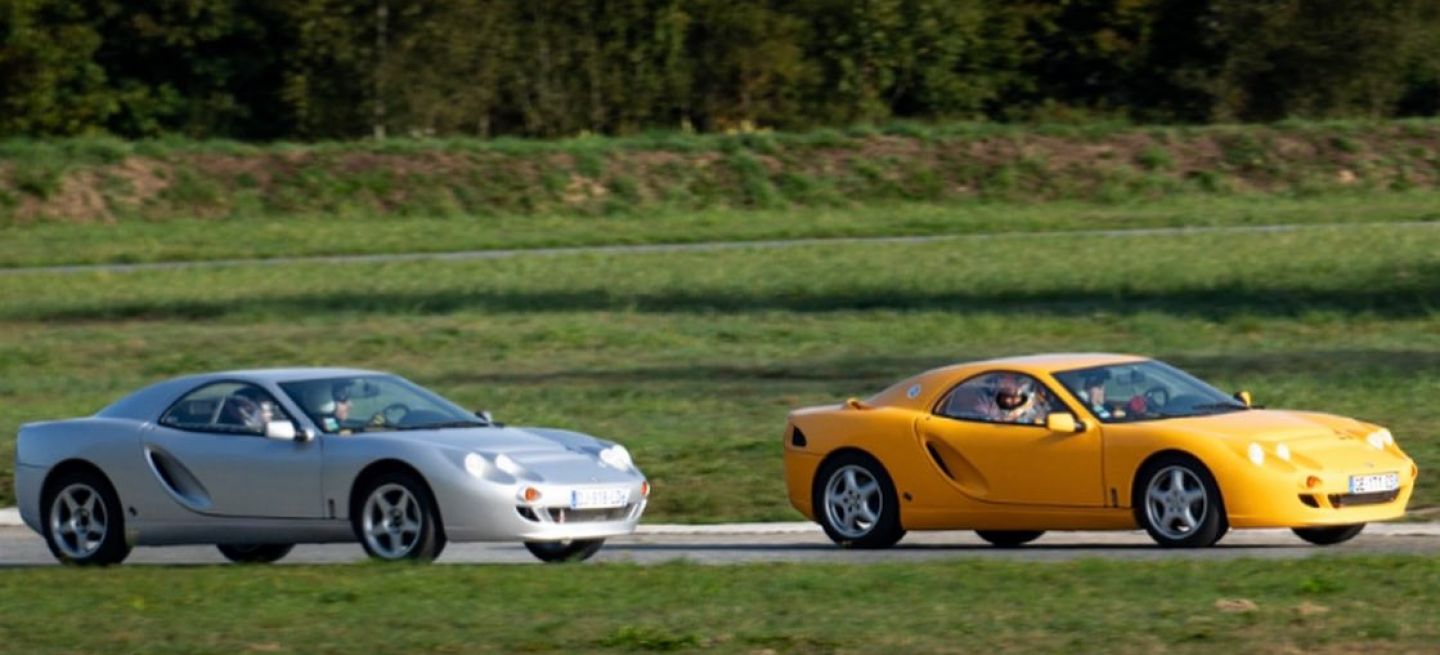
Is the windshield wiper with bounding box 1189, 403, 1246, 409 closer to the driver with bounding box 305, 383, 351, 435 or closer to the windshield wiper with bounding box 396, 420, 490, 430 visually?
the windshield wiper with bounding box 396, 420, 490, 430

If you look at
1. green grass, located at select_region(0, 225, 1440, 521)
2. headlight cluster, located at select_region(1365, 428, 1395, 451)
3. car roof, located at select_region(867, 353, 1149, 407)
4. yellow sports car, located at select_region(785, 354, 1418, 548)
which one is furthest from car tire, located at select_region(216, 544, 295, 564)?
headlight cluster, located at select_region(1365, 428, 1395, 451)

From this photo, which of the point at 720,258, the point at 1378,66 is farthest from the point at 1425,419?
the point at 1378,66

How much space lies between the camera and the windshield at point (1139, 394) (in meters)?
14.7

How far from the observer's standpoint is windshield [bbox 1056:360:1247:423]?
1473 centimetres

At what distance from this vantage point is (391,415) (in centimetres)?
1478

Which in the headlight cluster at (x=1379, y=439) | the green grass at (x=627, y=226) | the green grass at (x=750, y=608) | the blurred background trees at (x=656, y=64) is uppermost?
the blurred background trees at (x=656, y=64)

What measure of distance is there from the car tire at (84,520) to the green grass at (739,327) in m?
4.42

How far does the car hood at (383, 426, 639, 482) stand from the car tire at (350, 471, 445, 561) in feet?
0.93

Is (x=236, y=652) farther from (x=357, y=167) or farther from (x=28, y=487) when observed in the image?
(x=357, y=167)

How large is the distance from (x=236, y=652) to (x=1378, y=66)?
167 ft

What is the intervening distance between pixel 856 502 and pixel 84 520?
15.0 ft

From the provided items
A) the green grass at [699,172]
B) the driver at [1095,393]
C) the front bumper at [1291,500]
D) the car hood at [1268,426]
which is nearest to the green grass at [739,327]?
the car hood at [1268,426]

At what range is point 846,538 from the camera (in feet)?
50.4

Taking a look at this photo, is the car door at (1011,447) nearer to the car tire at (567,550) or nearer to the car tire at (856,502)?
the car tire at (856,502)
